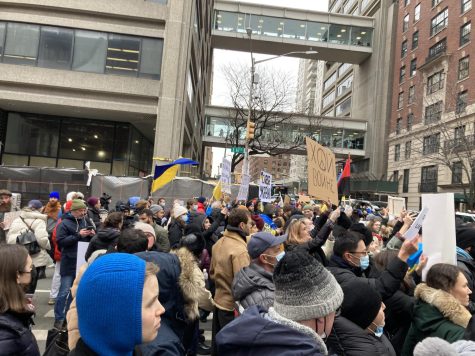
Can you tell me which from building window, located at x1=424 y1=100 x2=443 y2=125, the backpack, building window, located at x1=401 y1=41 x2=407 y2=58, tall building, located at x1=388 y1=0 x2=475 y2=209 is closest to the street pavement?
the backpack

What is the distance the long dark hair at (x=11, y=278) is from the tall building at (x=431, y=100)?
30.3 metres

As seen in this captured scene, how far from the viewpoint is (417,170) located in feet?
144

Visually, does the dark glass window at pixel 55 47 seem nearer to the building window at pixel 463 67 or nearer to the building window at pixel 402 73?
the building window at pixel 463 67

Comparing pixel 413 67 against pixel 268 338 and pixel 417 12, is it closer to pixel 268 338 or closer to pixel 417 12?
pixel 417 12

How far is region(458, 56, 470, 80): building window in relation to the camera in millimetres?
36906

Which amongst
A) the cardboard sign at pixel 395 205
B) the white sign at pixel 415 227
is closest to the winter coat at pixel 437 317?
the white sign at pixel 415 227

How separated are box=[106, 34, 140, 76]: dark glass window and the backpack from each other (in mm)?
18009

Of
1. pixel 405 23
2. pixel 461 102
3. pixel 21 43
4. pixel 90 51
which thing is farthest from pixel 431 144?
pixel 21 43

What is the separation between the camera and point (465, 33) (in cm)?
3806

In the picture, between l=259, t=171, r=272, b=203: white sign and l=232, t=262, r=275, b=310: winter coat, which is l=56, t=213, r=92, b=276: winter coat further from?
l=259, t=171, r=272, b=203: white sign

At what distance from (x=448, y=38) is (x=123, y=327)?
46689mm

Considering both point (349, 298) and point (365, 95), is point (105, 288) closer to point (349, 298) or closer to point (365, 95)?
point (349, 298)

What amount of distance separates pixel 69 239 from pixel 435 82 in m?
43.1

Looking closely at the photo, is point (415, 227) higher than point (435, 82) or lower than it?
lower
